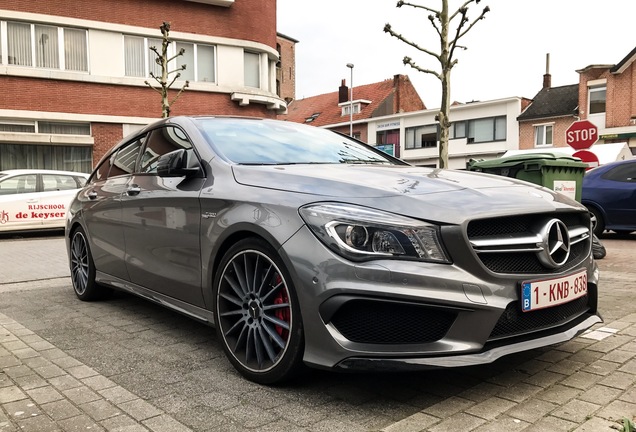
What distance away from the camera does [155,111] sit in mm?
21016

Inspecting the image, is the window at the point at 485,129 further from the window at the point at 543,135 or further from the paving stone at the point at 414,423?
the paving stone at the point at 414,423

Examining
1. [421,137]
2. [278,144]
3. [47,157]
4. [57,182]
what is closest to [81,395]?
[278,144]

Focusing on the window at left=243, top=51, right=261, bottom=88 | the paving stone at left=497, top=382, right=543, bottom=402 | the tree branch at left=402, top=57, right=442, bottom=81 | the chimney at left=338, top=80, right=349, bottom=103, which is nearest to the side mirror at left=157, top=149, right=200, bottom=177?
the paving stone at left=497, top=382, right=543, bottom=402

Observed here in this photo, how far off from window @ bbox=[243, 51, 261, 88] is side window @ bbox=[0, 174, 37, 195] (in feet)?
38.6

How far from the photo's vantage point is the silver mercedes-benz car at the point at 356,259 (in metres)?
2.50

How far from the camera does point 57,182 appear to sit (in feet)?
42.9

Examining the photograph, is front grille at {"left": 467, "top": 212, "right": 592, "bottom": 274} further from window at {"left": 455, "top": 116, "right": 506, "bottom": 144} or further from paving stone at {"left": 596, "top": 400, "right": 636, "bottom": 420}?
window at {"left": 455, "top": 116, "right": 506, "bottom": 144}

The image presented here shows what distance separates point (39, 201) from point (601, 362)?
496 inches

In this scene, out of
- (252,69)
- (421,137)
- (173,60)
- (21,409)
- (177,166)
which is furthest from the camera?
(421,137)

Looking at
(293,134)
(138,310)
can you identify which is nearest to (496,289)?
(293,134)

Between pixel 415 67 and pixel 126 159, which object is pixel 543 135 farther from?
pixel 126 159

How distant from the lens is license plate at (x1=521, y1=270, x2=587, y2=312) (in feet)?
8.58

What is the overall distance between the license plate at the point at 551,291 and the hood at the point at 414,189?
37cm

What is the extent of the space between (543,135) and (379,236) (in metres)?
38.2
